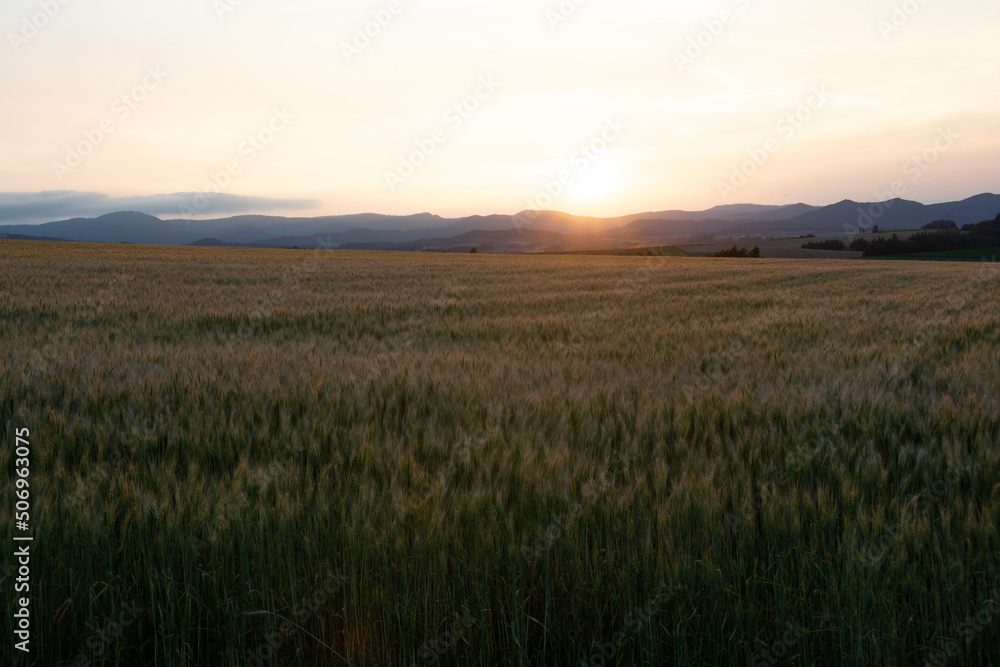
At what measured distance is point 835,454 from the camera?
253 cm

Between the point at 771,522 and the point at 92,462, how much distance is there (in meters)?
2.96

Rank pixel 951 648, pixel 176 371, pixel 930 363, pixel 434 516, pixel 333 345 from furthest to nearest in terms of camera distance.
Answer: pixel 333 345
pixel 930 363
pixel 176 371
pixel 434 516
pixel 951 648

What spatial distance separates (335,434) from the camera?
2678 millimetres

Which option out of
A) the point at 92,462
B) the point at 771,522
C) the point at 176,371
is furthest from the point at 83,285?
the point at 771,522

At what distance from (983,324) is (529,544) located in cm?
919

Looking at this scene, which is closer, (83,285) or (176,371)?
(176,371)

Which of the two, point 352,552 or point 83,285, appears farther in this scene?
point 83,285

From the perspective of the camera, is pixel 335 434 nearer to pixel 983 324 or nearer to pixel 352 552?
pixel 352 552

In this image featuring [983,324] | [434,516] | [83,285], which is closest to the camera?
[434,516]

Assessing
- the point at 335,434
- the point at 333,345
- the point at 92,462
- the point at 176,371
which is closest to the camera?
the point at 92,462

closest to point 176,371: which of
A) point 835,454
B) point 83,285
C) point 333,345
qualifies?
point 333,345

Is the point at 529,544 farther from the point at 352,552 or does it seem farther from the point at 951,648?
the point at 951,648

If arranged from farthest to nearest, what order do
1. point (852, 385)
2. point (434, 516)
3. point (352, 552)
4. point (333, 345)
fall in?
point (333, 345), point (852, 385), point (434, 516), point (352, 552)

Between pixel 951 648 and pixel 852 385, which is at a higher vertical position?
pixel 852 385
